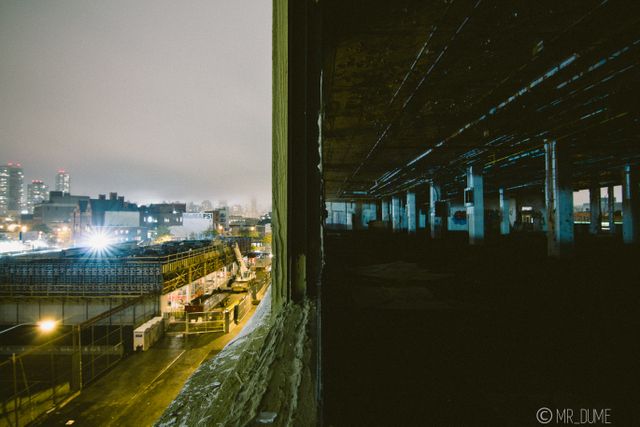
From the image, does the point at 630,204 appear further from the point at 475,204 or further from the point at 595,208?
the point at 595,208

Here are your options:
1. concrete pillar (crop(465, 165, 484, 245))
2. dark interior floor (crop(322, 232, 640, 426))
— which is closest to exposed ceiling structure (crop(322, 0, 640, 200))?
concrete pillar (crop(465, 165, 484, 245))

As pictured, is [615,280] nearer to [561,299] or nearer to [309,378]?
[561,299]

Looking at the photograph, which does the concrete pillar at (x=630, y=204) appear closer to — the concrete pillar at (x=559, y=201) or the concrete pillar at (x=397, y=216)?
the concrete pillar at (x=559, y=201)

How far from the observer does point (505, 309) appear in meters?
4.34

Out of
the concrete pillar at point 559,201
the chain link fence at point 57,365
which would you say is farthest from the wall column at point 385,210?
the chain link fence at point 57,365

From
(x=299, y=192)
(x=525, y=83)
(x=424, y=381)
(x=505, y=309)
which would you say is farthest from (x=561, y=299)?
(x=299, y=192)

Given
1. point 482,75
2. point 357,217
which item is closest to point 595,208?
point 357,217

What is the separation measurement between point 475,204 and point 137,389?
1624 cm

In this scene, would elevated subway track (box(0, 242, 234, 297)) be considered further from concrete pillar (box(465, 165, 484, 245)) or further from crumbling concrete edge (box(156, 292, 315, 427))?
concrete pillar (box(465, 165, 484, 245))

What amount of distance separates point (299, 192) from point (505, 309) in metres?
4.66

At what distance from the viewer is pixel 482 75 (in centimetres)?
568

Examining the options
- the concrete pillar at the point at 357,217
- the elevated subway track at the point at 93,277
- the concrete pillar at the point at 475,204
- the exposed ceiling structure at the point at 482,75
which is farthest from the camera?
the concrete pillar at the point at 357,217

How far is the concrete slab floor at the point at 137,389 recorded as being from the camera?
5.55 metres

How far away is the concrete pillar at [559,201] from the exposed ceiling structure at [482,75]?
0.49m
